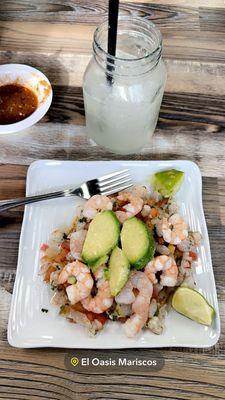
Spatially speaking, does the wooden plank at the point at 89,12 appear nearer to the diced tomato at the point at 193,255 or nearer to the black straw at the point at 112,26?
the black straw at the point at 112,26

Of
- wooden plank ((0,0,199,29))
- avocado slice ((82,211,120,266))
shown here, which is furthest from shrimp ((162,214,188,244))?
wooden plank ((0,0,199,29))

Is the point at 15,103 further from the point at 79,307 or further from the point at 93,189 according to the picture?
the point at 79,307

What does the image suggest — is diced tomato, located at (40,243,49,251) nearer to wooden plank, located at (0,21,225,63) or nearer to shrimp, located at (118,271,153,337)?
shrimp, located at (118,271,153,337)

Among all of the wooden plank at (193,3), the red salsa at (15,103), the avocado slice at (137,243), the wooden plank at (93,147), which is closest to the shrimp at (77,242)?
the avocado slice at (137,243)

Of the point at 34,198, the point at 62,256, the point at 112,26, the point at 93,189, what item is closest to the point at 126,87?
the point at 112,26

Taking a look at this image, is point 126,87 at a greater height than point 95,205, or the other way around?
point 126,87

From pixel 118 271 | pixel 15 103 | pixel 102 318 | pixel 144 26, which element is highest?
pixel 144 26

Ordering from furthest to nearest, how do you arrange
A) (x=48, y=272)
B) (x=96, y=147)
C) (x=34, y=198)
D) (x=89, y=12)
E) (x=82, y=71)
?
(x=89, y=12) → (x=82, y=71) → (x=96, y=147) → (x=34, y=198) → (x=48, y=272)
